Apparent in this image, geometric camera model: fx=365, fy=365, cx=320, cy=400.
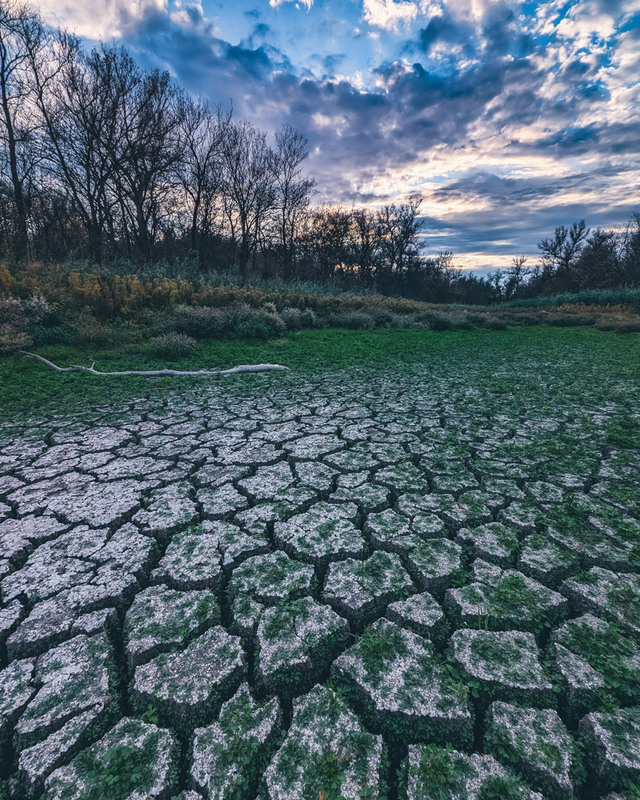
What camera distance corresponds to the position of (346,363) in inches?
277

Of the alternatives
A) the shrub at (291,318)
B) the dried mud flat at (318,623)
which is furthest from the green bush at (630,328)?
the dried mud flat at (318,623)

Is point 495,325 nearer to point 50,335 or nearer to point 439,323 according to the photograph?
point 439,323

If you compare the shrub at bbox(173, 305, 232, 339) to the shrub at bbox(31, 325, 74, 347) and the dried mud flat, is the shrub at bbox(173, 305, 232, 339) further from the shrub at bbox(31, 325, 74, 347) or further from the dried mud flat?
the dried mud flat

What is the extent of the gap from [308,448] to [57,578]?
6.36 ft

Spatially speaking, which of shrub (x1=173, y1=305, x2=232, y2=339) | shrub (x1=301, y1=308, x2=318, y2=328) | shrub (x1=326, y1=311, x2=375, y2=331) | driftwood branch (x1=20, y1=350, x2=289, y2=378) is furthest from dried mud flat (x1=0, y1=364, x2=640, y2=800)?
shrub (x1=326, y1=311, x2=375, y2=331)

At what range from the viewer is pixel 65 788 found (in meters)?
0.99

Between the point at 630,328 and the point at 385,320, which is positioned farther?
the point at 385,320

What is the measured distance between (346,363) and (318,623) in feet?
18.9

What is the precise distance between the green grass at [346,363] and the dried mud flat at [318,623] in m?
1.76

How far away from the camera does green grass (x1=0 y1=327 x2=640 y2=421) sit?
4746 millimetres

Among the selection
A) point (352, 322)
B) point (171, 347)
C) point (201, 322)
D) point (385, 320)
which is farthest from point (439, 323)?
point (171, 347)

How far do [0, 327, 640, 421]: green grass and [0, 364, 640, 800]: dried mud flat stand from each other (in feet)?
5.78

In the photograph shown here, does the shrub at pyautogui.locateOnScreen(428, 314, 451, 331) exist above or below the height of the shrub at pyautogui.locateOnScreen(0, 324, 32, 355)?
above

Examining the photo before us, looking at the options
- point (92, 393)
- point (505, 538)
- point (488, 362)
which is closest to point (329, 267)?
point (488, 362)
